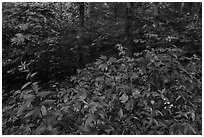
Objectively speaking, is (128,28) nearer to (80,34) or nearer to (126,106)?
(80,34)

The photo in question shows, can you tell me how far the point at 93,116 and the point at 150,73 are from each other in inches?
55.4

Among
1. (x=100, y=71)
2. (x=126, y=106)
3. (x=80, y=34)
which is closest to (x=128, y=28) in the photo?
(x=80, y=34)

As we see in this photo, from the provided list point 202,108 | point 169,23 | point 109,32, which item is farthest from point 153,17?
point 202,108

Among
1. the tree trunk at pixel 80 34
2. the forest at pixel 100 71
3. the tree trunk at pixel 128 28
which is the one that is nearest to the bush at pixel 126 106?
the forest at pixel 100 71

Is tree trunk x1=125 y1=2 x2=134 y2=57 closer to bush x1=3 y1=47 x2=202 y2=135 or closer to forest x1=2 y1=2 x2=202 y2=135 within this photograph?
forest x1=2 y1=2 x2=202 y2=135

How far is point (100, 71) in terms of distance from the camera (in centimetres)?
343

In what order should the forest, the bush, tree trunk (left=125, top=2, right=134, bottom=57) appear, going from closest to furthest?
→ the bush → the forest → tree trunk (left=125, top=2, right=134, bottom=57)

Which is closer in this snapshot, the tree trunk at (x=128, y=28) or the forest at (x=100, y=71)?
the forest at (x=100, y=71)

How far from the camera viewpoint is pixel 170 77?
9.87 feet

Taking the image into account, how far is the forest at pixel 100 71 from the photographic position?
226 cm

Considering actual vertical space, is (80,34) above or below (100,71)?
above

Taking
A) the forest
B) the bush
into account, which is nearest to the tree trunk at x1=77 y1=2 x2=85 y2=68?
the forest

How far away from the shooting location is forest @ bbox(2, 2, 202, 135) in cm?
226

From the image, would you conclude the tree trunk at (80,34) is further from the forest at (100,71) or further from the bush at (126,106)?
the bush at (126,106)
